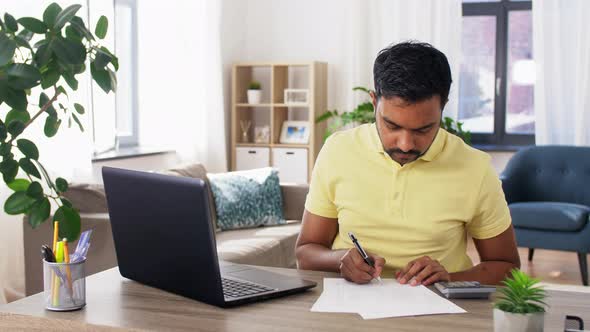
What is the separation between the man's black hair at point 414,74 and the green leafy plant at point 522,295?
0.60 metres

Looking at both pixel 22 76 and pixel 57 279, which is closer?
pixel 57 279

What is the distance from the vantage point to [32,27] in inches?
73.4

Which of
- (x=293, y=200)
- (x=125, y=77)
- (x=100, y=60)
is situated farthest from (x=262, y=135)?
(x=100, y=60)

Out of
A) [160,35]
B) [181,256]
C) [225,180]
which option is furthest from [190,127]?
[181,256]

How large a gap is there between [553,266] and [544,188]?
56 centimetres

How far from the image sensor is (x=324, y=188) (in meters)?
2.02

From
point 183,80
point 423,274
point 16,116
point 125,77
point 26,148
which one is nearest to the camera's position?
point 423,274

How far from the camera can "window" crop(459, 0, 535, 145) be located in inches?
258

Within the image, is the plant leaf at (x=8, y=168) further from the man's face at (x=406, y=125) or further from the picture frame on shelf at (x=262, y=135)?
the picture frame on shelf at (x=262, y=135)

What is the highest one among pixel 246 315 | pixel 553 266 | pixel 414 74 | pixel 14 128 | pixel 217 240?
pixel 414 74

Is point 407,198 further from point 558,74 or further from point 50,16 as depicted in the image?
point 558,74

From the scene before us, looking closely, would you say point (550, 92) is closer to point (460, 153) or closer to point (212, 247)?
point (460, 153)

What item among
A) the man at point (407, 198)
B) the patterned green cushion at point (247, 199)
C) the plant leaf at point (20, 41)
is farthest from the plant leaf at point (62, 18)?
the patterned green cushion at point (247, 199)

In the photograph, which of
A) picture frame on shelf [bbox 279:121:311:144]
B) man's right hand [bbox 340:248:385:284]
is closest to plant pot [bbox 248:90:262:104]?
picture frame on shelf [bbox 279:121:311:144]
